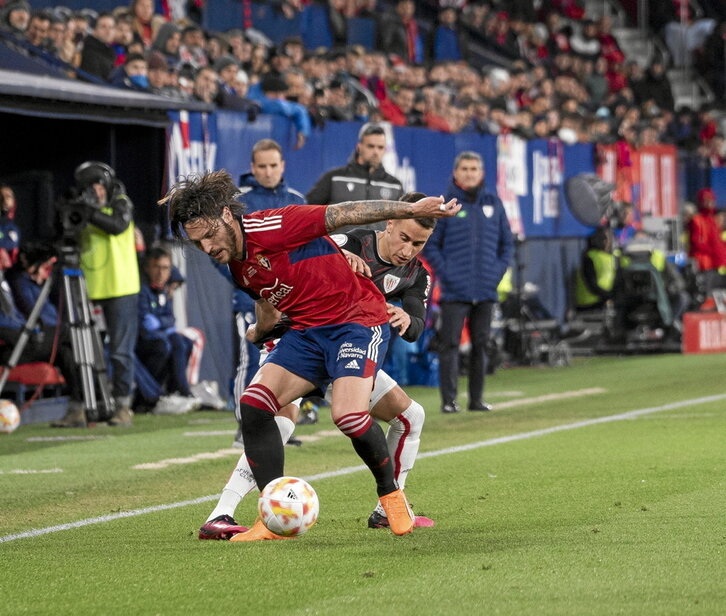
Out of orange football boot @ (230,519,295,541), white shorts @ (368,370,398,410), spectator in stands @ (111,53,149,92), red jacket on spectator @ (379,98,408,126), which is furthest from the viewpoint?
red jacket on spectator @ (379,98,408,126)

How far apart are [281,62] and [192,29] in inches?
42.1

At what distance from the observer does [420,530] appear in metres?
7.16

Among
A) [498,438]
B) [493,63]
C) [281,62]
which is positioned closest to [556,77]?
[493,63]

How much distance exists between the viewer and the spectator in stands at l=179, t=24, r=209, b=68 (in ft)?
56.7

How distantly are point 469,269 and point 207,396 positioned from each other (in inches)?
114

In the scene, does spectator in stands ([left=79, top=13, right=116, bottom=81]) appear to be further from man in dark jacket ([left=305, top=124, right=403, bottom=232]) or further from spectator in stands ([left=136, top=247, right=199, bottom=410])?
man in dark jacket ([left=305, top=124, right=403, bottom=232])

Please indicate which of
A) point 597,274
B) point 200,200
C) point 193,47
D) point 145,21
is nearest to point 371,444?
point 200,200

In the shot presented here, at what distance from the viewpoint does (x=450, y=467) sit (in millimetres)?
9805

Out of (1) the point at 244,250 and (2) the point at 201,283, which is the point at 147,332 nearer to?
(2) the point at 201,283

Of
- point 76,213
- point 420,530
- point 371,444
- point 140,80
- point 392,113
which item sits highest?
point 140,80

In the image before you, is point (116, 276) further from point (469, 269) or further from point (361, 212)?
point (361, 212)

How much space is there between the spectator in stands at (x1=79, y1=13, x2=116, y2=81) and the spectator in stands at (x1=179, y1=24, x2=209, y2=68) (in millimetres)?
1170

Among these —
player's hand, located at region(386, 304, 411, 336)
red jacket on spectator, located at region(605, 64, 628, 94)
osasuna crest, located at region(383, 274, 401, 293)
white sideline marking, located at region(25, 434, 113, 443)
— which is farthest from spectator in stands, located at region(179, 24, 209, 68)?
red jacket on spectator, located at region(605, 64, 628, 94)

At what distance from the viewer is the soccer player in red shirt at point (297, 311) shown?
6676 mm
